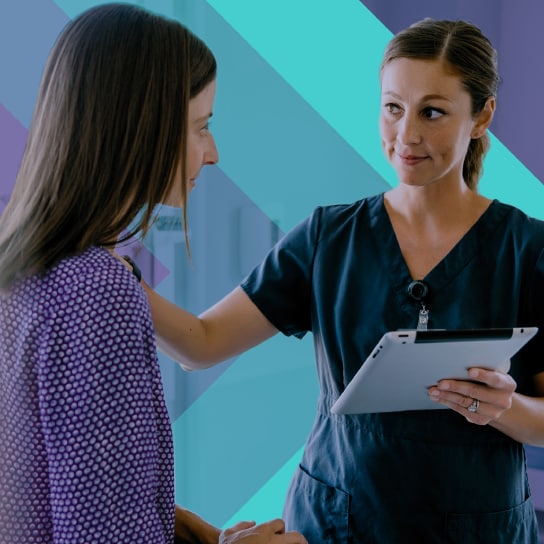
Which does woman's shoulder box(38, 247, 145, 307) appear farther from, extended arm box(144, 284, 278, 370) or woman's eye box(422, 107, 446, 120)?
woman's eye box(422, 107, 446, 120)

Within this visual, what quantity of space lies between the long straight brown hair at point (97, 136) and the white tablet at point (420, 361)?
1.22ft

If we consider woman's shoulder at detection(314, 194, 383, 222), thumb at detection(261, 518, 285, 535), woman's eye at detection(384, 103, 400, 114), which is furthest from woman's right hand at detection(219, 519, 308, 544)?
woman's eye at detection(384, 103, 400, 114)

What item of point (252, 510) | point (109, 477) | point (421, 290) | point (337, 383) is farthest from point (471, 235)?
point (252, 510)

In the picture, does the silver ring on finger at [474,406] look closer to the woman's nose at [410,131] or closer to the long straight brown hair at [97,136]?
the woman's nose at [410,131]

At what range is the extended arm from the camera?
4.35 feet

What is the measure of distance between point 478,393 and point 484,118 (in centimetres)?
51

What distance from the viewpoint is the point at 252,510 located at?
7.47ft

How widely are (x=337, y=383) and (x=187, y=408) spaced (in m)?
0.96

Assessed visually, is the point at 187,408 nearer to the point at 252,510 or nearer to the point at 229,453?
the point at 229,453

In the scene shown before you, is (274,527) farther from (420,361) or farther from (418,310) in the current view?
(418,310)

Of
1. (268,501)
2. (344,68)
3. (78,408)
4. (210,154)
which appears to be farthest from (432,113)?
(268,501)

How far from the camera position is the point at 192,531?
1.00 m

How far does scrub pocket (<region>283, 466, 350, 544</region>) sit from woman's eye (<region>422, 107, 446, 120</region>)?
631 mm

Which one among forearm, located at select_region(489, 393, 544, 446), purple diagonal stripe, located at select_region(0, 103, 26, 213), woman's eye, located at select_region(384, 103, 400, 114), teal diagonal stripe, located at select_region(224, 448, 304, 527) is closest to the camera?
forearm, located at select_region(489, 393, 544, 446)
